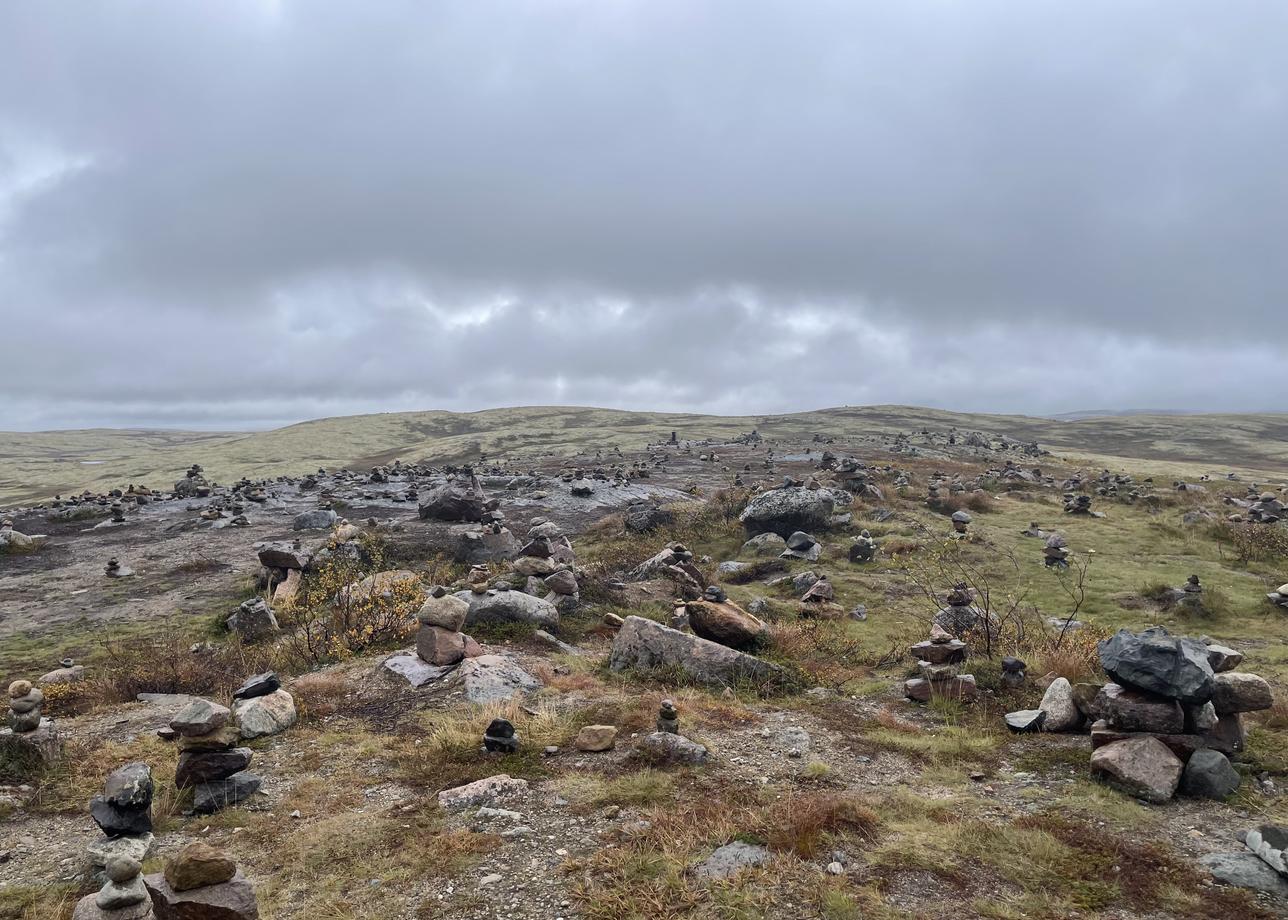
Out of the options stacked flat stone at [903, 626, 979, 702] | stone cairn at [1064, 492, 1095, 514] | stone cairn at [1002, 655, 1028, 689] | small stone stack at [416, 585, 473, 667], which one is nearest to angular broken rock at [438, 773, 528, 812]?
small stone stack at [416, 585, 473, 667]

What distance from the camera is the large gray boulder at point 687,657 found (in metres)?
10.9

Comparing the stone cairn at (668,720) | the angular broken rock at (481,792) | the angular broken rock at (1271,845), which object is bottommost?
the angular broken rock at (481,792)

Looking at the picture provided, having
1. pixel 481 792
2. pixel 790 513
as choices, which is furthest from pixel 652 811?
pixel 790 513

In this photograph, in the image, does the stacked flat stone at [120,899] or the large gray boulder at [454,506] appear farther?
the large gray boulder at [454,506]

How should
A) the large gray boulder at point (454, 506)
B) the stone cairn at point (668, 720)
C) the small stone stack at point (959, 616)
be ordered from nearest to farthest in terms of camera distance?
the stone cairn at point (668, 720), the small stone stack at point (959, 616), the large gray boulder at point (454, 506)

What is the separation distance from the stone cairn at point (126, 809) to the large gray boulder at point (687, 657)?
6631 mm

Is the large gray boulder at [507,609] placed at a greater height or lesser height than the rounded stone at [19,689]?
lesser

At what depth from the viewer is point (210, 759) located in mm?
7367

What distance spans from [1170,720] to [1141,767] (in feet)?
2.63

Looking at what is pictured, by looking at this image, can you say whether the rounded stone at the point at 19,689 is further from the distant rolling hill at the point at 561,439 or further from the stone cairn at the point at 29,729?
the distant rolling hill at the point at 561,439

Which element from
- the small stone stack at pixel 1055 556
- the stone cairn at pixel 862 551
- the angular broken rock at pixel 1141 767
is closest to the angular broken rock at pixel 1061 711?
the angular broken rock at pixel 1141 767

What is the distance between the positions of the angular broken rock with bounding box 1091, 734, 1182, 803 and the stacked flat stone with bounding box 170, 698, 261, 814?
8865 mm

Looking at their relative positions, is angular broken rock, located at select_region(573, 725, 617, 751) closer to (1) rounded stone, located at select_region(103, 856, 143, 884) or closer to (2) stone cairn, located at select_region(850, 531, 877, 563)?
(1) rounded stone, located at select_region(103, 856, 143, 884)

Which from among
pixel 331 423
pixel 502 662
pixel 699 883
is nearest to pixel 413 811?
pixel 699 883
